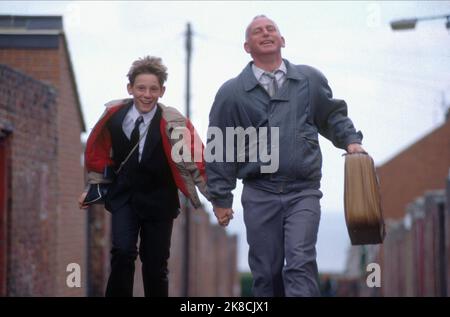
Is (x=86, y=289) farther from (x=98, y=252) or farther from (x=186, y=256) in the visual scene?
(x=186, y=256)

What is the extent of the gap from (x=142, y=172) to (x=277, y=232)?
3.07ft

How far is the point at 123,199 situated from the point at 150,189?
17 cm

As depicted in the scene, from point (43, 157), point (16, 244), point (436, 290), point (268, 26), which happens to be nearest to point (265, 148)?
point (268, 26)

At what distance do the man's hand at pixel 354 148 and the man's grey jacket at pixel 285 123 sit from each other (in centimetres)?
3

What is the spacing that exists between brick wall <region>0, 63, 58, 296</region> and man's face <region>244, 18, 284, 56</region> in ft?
22.3

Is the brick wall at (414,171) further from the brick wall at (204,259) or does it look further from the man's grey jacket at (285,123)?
the man's grey jacket at (285,123)

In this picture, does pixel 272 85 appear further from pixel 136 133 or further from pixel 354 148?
pixel 136 133

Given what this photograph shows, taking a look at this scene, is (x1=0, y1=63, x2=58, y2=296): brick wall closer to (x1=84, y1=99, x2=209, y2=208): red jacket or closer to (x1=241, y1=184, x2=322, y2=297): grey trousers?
(x1=84, y1=99, x2=209, y2=208): red jacket

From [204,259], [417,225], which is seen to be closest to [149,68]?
[417,225]

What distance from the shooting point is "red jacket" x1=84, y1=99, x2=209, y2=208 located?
20.8 feet

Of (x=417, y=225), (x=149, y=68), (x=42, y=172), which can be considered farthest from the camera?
(x=417, y=225)

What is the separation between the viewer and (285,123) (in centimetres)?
591
